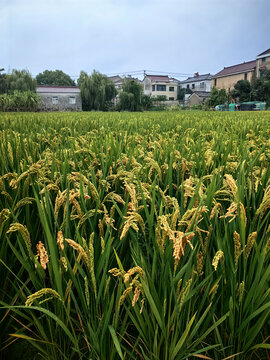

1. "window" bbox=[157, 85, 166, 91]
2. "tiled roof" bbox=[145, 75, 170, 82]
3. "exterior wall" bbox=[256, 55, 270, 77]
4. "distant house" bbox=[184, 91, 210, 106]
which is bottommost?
"distant house" bbox=[184, 91, 210, 106]

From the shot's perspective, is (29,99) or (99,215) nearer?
(99,215)

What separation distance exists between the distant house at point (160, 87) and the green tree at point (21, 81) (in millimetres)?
34151

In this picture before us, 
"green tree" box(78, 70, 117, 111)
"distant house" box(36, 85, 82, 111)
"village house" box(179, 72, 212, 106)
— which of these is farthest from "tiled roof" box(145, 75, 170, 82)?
"green tree" box(78, 70, 117, 111)

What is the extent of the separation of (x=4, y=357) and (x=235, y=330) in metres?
0.78

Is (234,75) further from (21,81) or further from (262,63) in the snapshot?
(21,81)

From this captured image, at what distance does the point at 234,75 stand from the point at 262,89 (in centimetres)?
1483

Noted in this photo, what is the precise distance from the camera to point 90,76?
4147 centimetres

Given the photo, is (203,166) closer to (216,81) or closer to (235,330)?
(235,330)

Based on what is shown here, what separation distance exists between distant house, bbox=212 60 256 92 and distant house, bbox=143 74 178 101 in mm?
12328

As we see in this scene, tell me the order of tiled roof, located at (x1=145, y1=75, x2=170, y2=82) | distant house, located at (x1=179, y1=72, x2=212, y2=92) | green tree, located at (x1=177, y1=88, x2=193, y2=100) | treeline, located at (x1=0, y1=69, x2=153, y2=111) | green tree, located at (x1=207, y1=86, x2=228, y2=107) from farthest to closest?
distant house, located at (x1=179, y1=72, x2=212, y2=92)
green tree, located at (x1=177, y1=88, x2=193, y2=100)
tiled roof, located at (x1=145, y1=75, x2=170, y2=82)
green tree, located at (x1=207, y1=86, x2=228, y2=107)
treeline, located at (x1=0, y1=69, x2=153, y2=111)

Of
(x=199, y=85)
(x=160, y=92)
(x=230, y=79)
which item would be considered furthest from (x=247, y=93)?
(x=199, y=85)

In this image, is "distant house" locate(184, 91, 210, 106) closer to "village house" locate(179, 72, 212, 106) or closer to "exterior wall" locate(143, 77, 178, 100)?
"village house" locate(179, 72, 212, 106)

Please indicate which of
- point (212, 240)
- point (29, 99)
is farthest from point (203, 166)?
A: point (29, 99)

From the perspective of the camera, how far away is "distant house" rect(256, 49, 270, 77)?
48.5 meters
